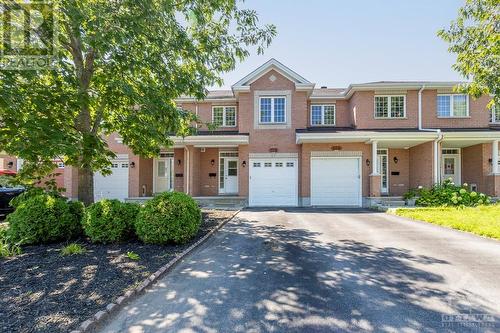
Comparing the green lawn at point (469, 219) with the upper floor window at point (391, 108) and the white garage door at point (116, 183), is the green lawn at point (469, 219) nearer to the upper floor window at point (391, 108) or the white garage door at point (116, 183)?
the upper floor window at point (391, 108)

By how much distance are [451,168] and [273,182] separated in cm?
1119

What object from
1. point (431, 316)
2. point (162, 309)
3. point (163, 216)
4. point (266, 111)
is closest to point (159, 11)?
point (163, 216)

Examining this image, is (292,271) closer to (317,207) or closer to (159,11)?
(159,11)

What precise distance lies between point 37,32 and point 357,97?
15.0 meters

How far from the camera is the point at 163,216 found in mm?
6230

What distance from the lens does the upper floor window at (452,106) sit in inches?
635

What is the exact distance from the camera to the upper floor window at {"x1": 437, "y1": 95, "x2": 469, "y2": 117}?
16141 millimetres

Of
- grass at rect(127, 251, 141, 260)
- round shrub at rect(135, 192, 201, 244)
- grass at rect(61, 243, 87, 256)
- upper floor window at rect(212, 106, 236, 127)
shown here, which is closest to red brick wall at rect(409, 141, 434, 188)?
upper floor window at rect(212, 106, 236, 127)

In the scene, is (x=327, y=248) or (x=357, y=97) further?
(x=357, y=97)

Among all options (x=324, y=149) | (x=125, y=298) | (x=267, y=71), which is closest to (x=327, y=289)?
(x=125, y=298)

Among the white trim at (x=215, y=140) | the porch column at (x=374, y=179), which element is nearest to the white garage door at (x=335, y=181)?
the porch column at (x=374, y=179)

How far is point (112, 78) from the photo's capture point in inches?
271

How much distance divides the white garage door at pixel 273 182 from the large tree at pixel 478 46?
27.8ft

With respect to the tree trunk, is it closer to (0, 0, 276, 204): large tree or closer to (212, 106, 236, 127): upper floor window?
(0, 0, 276, 204): large tree
